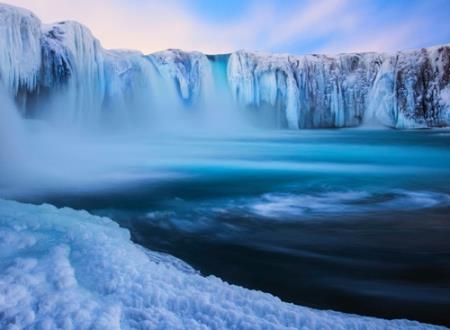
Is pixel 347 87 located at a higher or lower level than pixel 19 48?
lower

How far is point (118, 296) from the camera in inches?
90.4

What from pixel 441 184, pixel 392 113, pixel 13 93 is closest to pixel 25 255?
pixel 441 184

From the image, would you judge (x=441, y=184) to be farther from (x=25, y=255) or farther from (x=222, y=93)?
(x=222, y=93)

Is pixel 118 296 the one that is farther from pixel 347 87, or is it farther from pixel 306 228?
pixel 347 87

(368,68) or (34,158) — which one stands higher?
(368,68)

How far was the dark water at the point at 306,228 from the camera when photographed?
2.83m

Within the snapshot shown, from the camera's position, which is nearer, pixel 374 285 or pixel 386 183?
pixel 374 285

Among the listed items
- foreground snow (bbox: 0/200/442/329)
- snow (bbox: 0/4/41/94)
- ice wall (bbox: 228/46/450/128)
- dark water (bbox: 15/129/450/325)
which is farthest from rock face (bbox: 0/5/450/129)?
foreground snow (bbox: 0/200/442/329)

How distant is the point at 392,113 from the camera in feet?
88.2

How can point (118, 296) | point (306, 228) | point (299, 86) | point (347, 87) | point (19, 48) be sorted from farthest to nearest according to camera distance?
point (347, 87) < point (299, 86) < point (19, 48) < point (306, 228) < point (118, 296)

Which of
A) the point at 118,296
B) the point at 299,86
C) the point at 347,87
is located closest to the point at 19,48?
the point at 118,296

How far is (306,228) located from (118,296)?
8.01 feet

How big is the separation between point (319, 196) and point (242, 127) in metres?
21.5

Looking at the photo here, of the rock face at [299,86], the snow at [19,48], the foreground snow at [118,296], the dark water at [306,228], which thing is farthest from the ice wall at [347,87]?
the foreground snow at [118,296]
